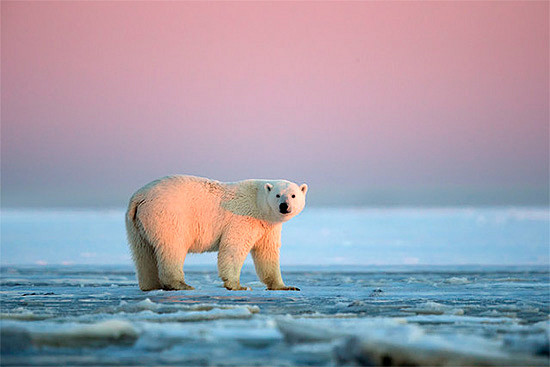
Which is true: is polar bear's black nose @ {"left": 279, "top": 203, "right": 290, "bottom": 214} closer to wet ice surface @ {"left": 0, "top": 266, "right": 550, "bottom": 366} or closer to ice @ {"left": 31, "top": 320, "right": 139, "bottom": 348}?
wet ice surface @ {"left": 0, "top": 266, "right": 550, "bottom": 366}

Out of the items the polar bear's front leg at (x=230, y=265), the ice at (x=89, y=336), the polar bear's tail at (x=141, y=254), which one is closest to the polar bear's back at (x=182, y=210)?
the polar bear's tail at (x=141, y=254)

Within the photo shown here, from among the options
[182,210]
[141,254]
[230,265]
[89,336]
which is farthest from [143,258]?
[89,336]

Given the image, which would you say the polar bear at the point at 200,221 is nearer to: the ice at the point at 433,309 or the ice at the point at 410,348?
the ice at the point at 433,309

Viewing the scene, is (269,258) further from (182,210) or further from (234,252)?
(182,210)

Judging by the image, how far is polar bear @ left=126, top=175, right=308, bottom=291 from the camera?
368 inches

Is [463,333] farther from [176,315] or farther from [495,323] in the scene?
[176,315]

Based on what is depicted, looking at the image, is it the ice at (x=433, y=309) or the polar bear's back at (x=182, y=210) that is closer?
the ice at (x=433, y=309)

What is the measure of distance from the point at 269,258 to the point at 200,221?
49.9 inches

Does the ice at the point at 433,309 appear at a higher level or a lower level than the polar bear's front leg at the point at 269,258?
lower

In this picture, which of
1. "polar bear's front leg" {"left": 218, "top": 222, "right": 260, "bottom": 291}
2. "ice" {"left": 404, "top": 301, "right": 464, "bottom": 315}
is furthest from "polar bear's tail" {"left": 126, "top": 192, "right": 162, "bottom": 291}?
"ice" {"left": 404, "top": 301, "right": 464, "bottom": 315}

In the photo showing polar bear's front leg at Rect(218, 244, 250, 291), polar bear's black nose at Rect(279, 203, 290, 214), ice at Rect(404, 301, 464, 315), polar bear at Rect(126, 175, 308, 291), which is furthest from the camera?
polar bear's front leg at Rect(218, 244, 250, 291)

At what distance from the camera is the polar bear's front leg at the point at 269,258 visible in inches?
408

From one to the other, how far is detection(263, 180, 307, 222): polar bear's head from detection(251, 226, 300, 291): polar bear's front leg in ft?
1.46

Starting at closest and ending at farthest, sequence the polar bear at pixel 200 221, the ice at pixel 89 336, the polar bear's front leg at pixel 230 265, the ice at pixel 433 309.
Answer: the ice at pixel 89 336, the ice at pixel 433 309, the polar bear at pixel 200 221, the polar bear's front leg at pixel 230 265
